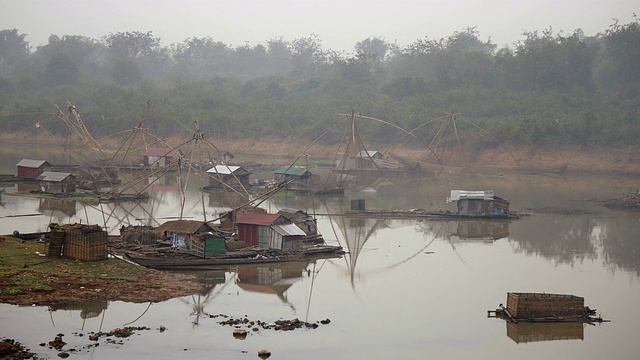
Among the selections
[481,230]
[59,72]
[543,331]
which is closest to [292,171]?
[481,230]

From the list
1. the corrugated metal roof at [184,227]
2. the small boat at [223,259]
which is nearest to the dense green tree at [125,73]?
the corrugated metal roof at [184,227]

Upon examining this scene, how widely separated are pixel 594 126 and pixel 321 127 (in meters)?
18.7

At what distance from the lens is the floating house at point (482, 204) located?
31656mm

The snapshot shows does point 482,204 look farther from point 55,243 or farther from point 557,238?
point 55,243

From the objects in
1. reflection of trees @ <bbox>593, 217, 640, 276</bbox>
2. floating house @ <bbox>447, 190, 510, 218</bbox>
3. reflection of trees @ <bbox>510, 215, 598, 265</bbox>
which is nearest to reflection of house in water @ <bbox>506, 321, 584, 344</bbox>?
reflection of trees @ <bbox>593, 217, 640, 276</bbox>

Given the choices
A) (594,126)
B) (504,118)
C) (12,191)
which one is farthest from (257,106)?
(12,191)

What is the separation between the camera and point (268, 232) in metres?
23.8

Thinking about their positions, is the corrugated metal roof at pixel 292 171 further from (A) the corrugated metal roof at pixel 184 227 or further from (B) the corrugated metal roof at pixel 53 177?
(A) the corrugated metal roof at pixel 184 227

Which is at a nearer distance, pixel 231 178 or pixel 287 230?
pixel 287 230

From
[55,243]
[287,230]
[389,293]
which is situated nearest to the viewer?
[389,293]

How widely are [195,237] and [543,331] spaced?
9407 millimetres

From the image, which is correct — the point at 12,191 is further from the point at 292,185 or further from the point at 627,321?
the point at 627,321

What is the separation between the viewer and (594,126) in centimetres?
5069

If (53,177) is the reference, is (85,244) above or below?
below
